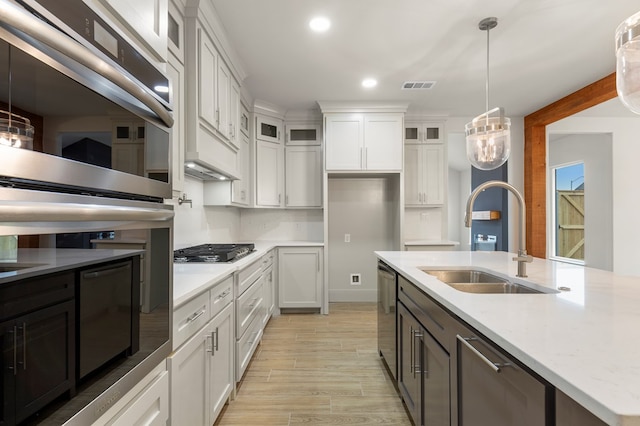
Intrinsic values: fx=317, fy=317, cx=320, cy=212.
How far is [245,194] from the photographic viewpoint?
3.93 m

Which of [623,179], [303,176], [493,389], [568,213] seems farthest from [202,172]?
[568,213]

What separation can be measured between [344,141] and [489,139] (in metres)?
1.88

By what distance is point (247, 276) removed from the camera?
2.54 m

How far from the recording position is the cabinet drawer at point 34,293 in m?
0.54

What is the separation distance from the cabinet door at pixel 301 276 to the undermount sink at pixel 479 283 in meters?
2.22

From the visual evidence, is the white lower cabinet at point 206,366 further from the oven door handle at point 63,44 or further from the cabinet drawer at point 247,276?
the oven door handle at point 63,44

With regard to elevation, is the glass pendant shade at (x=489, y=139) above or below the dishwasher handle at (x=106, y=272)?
above

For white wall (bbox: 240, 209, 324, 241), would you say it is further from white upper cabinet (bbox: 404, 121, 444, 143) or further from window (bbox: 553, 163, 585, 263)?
window (bbox: 553, 163, 585, 263)

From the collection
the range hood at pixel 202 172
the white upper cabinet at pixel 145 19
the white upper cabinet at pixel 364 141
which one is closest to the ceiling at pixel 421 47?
the white upper cabinet at pixel 364 141

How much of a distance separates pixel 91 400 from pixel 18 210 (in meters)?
0.50

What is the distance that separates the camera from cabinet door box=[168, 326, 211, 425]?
50.1 inches

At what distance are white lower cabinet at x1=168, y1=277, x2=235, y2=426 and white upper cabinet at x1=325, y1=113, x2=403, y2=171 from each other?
251 cm

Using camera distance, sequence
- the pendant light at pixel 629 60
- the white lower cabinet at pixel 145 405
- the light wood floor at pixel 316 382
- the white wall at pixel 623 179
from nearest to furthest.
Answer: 1. the white lower cabinet at pixel 145 405
2. the pendant light at pixel 629 60
3. the light wood floor at pixel 316 382
4. the white wall at pixel 623 179

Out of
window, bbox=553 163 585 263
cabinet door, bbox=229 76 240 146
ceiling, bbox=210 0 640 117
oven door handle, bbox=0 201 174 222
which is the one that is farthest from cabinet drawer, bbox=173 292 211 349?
window, bbox=553 163 585 263
